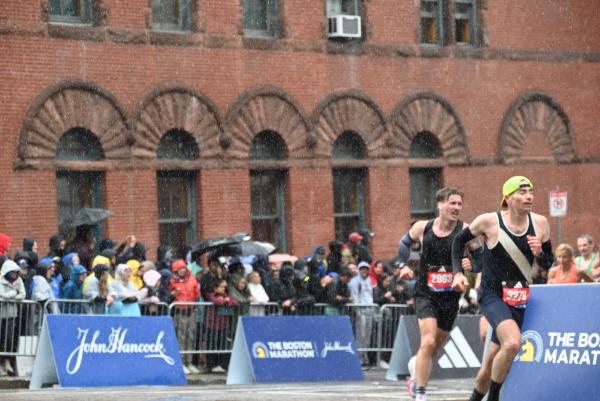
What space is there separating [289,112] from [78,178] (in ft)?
17.5

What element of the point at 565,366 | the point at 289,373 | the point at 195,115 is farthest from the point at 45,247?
the point at 565,366

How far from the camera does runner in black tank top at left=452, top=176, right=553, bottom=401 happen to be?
14.6m

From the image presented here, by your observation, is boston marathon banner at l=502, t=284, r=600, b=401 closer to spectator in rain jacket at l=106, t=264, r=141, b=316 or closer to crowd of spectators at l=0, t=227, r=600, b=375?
crowd of spectators at l=0, t=227, r=600, b=375

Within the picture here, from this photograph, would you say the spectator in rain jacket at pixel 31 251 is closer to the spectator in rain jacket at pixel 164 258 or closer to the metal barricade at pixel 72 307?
the metal barricade at pixel 72 307

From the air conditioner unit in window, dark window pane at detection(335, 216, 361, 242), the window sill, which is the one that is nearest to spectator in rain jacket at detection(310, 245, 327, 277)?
the window sill

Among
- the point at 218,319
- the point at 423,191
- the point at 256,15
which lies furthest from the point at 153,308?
the point at 423,191

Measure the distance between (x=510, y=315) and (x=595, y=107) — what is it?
27620 mm

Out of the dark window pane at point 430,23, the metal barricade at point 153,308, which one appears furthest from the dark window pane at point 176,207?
the metal barricade at point 153,308

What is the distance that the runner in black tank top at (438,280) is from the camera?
1639 centimetres

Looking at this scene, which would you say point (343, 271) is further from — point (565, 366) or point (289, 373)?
point (565, 366)

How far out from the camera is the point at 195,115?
33.2 meters

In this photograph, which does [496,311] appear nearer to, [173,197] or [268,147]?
[173,197]

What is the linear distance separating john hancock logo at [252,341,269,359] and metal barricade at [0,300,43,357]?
2.86 meters

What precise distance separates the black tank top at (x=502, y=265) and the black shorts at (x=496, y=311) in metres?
0.06
